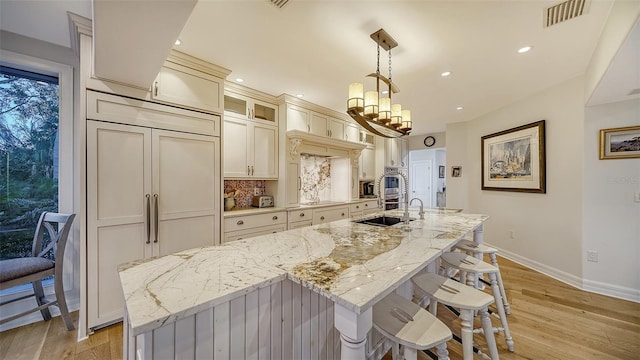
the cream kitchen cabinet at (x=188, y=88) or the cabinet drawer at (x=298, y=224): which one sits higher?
the cream kitchen cabinet at (x=188, y=88)

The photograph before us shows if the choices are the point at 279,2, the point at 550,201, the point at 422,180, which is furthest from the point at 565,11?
the point at 422,180

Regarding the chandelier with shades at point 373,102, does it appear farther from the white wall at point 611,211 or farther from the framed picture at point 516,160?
the framed picture at point 516,160

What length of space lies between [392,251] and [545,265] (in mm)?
3387

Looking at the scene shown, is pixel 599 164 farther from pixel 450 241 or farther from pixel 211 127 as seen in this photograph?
pixel 211 127

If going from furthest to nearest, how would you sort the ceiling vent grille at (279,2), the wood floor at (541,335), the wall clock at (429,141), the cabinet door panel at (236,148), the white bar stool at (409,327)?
the wall clock at (429,141) → the cabinet door panel at (236,148) → the wood floor at (541,335) → the ceiling vent grille at (279,2) → the white bar stool at (409,327)

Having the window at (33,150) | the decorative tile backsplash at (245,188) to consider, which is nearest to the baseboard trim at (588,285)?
the decorative tile backsplash at (245,188)

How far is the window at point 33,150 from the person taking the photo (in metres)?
2.16

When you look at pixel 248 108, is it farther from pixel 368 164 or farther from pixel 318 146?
pixel 368 164

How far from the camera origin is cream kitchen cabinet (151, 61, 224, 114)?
88.5 inches

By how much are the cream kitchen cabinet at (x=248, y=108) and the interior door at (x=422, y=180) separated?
5440 millimetres

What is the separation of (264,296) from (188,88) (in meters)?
2.20

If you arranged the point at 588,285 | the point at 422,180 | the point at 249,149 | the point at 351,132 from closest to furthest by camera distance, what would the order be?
the point at 588,285 < the point at 249,149 < the point at 351,132 < the point at 422,180

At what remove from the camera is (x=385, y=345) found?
5.79 feet

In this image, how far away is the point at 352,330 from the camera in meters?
0.90
